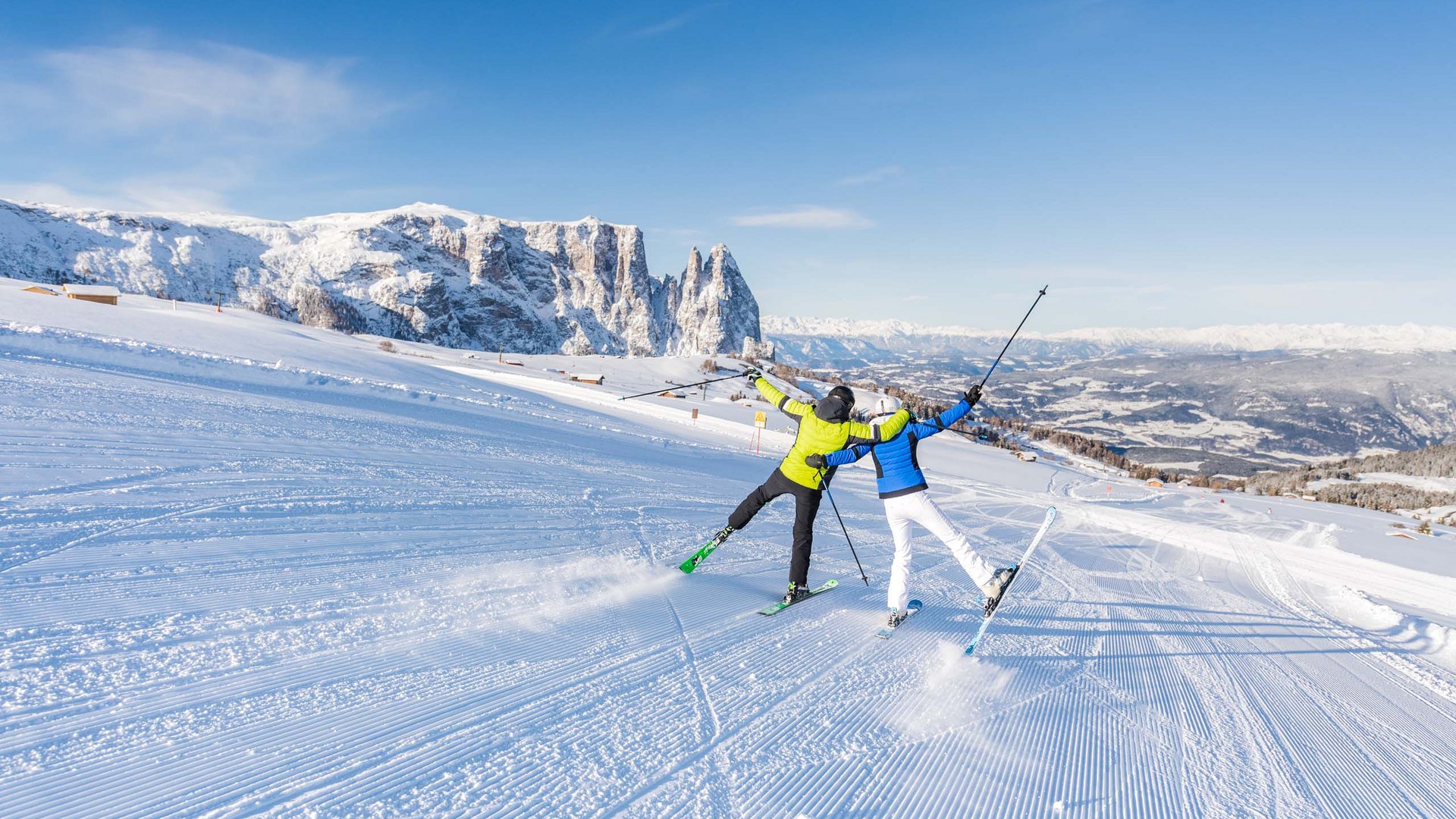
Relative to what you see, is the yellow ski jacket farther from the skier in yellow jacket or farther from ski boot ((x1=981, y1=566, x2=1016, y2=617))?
ski boot ((x1=981, y1=566, x2=1016, y2=617))

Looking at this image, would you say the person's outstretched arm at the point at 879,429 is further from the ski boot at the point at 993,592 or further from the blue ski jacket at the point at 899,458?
the ski boot at the point at 993,592

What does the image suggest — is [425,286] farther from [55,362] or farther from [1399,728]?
[1399,728]

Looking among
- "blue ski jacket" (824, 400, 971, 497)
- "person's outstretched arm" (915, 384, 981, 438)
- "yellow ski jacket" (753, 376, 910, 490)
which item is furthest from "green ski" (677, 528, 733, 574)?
"person's outstretched arm" (915, 384, 981, 438)

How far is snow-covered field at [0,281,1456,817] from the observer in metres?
2.95

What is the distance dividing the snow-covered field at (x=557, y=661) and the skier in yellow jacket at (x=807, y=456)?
1.90 feet

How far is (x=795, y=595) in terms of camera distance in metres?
6.02

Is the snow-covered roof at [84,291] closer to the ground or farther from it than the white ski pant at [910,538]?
farther from it

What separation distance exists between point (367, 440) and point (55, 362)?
22.8 ft

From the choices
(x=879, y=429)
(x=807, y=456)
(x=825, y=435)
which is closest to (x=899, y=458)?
(x=879, y=429)

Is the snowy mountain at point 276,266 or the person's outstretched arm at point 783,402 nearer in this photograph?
the person's outstretched arm at point 783,402

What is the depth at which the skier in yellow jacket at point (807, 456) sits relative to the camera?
224 inches

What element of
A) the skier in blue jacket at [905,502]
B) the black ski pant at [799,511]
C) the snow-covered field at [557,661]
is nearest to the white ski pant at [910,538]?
the skier in blue jacket at [905,502]

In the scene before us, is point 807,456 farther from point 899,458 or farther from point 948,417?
point 948,417

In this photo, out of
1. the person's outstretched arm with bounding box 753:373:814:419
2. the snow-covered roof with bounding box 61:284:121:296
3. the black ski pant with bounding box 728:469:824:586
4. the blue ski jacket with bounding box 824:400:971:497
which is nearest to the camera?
the blue ski jacket with bounding box 824:400:971:497
